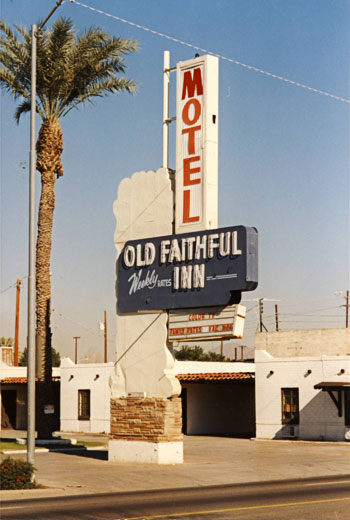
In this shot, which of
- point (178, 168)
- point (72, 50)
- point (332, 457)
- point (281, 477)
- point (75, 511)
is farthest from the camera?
point (72, 50)

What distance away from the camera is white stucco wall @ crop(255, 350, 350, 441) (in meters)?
38.0

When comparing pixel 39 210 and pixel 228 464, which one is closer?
pixel 228 464

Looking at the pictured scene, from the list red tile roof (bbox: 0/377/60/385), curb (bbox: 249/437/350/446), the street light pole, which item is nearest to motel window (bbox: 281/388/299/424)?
curb (bbox: 249/437/350/446)

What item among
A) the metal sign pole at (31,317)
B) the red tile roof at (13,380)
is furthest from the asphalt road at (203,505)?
the red tile roof at (13,380)

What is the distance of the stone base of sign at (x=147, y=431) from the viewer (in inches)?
1035

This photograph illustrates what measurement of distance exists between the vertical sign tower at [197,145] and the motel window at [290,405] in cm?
1590

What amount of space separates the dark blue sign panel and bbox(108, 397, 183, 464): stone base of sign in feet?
10.5

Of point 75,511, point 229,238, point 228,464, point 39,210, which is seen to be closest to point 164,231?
point 229,238

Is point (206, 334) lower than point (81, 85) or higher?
lower

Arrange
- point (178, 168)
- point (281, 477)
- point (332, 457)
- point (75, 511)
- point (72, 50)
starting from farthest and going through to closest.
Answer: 1. point (72, 50)
2. point (332, 457)
3. point (178, 168)
4. point (281, 477)
5. point (75, 511)

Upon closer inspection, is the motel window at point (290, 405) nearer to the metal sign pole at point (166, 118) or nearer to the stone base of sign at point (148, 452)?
the stone base of sign at point (148, 452)

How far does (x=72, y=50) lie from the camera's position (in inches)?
1382

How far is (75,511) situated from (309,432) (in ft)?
79.5

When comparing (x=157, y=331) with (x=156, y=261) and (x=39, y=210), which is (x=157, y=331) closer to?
(x=156, y=261)
